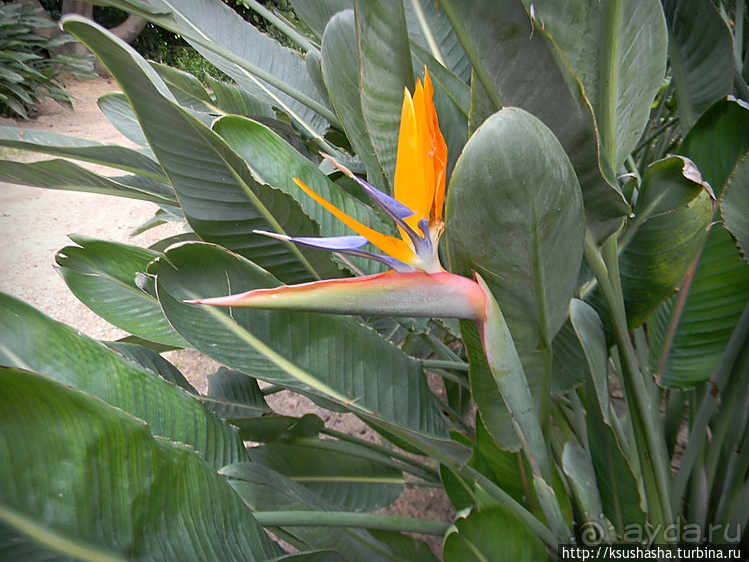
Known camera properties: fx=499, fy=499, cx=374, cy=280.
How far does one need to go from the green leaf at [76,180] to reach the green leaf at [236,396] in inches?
10.0

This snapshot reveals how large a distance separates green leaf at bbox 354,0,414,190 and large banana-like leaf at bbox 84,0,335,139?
1.12 feet

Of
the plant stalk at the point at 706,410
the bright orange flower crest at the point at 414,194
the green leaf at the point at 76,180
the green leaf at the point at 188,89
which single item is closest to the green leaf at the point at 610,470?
the plant stalk at the point at 706,410

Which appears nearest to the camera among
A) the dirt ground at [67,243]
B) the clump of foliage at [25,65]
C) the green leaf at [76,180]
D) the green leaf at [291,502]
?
the green leaf at [291,502]

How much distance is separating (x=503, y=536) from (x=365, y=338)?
0.19 m

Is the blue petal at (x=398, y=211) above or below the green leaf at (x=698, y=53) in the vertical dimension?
below

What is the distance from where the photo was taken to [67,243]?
1993 millimetres

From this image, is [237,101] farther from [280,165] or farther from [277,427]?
[277,427]

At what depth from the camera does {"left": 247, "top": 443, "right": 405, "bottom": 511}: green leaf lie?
649 millimetres

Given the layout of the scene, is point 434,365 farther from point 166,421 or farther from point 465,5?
point 465,5

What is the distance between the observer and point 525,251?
282 millimetres

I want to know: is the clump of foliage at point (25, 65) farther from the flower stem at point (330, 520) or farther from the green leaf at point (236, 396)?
the flower stem at point (330, 520)

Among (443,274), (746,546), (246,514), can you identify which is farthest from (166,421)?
(746,546)

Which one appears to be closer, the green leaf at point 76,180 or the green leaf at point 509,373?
the green leaf at point 509,373

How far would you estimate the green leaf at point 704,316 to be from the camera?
442 mm
